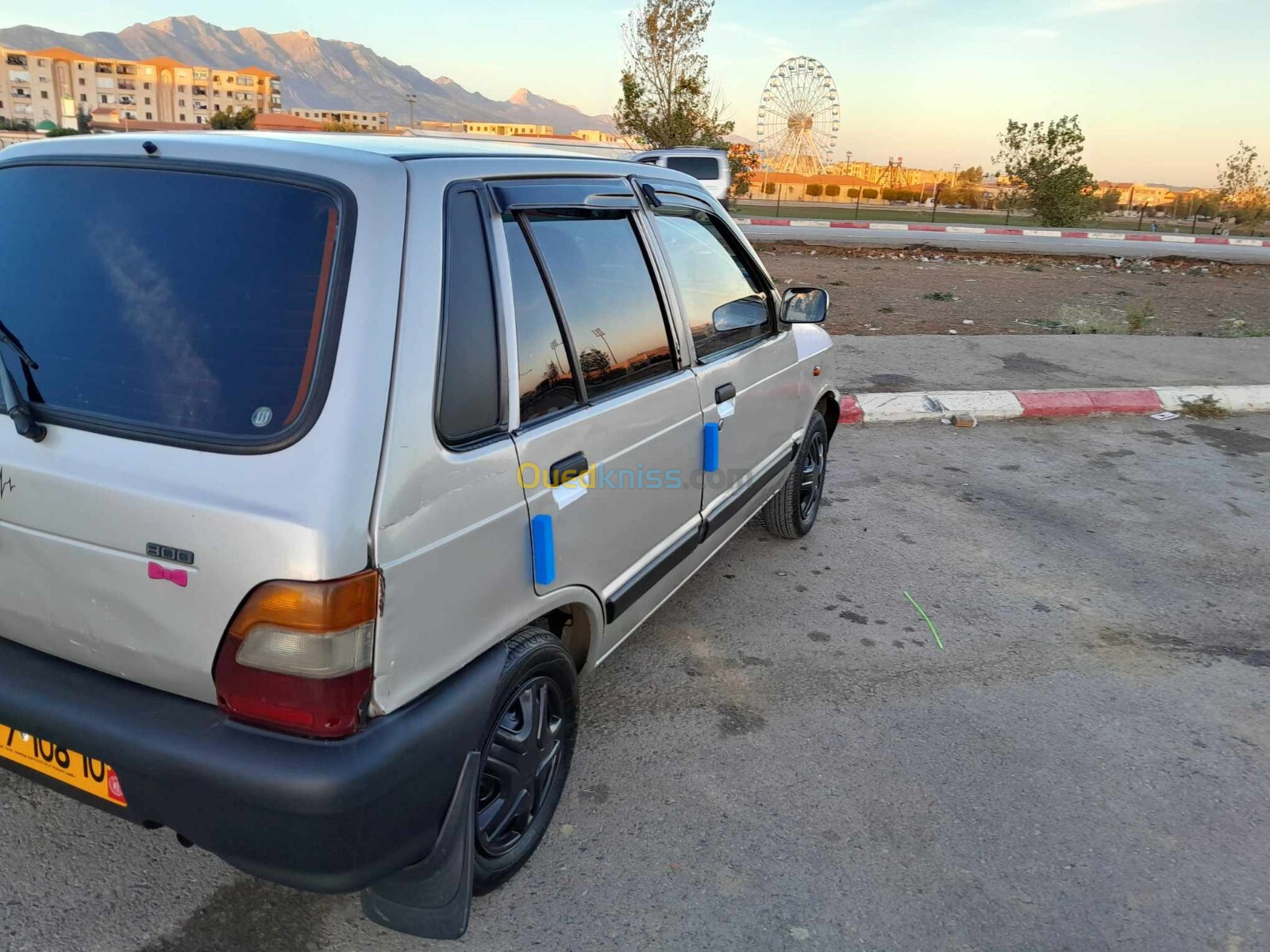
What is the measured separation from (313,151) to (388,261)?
35cm

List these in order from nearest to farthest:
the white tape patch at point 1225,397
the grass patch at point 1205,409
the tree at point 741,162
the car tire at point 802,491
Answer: the car tire at point 802,491
the grass patch at point 1205,409
the white tape patch at point 1225,397
the tree at point 741,162

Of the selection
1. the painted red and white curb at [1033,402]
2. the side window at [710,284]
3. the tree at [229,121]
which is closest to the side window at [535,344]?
the side window at [710,284]

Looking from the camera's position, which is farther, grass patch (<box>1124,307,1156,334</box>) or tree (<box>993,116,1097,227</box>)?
tree (<box>993,116,1097,227</box>)

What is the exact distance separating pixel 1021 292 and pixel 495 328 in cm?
1486

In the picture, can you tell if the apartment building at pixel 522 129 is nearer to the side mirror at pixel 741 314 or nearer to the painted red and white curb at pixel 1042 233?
the side mirror at pixel 741 314

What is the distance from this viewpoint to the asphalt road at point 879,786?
2.28 metres

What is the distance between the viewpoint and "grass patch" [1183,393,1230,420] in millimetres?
7809

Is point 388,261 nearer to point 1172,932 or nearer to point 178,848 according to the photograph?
point 178,848

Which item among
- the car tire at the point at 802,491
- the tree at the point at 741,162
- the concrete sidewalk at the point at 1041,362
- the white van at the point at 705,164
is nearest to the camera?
the car tire at the point at 802,491

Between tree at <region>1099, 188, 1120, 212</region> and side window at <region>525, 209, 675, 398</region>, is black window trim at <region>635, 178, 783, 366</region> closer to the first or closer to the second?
side window at <region>525, 209, 675, 398</region>

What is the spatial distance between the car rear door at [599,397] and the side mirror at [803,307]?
3.41 feet

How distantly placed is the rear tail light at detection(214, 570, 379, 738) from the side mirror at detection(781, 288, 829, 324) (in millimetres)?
2643

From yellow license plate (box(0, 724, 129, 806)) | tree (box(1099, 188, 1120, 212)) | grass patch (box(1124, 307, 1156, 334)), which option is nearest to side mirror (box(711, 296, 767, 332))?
yellow license plate (box(0, 724, 129, 806))

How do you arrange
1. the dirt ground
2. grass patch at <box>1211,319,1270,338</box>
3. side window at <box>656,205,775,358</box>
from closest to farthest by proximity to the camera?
side window at <box>656,205,775,358</box>, grass patch at <box>1211,319,1270,338</box>, the dirt ground
